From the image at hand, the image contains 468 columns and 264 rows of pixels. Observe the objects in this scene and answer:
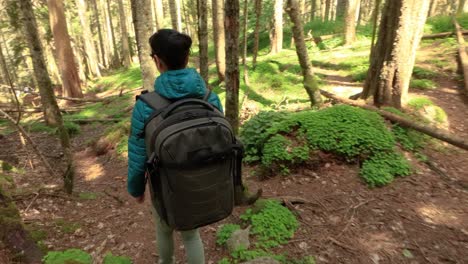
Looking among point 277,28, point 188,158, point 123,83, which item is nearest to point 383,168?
point 188,158

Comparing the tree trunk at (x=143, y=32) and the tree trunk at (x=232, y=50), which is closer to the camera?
the tree trunk at (x=232, y=50)

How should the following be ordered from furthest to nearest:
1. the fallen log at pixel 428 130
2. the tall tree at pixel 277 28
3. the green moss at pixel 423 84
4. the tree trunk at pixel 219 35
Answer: the tall tree at pixel 277 28 → the tree trunk at pixel 219 35 → the green moss at pixel 423 84 → the fallen log at pixel 428 130

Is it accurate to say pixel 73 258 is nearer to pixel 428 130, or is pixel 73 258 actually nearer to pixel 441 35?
pixel 428 130

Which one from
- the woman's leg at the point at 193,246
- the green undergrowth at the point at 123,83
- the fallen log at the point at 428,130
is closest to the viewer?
the woman's leg at the point at 193,246

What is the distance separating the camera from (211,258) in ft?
12.6

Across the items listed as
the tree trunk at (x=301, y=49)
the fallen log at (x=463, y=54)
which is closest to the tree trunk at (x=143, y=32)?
the tree trunk at (x=301, y=49)

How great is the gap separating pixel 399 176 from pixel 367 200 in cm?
90

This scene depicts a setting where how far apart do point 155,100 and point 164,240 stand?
1422mm

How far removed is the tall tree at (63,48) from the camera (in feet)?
46.4

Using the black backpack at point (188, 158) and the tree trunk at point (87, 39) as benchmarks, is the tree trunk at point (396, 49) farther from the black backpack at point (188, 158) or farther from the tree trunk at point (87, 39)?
the tree trunk at point (87, 39)

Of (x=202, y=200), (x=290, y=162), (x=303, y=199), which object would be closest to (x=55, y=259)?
(x=202, y=200)

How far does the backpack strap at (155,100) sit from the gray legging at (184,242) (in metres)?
1.07

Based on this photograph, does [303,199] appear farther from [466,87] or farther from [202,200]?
[466,87]

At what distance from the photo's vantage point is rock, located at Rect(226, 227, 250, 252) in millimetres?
3744
